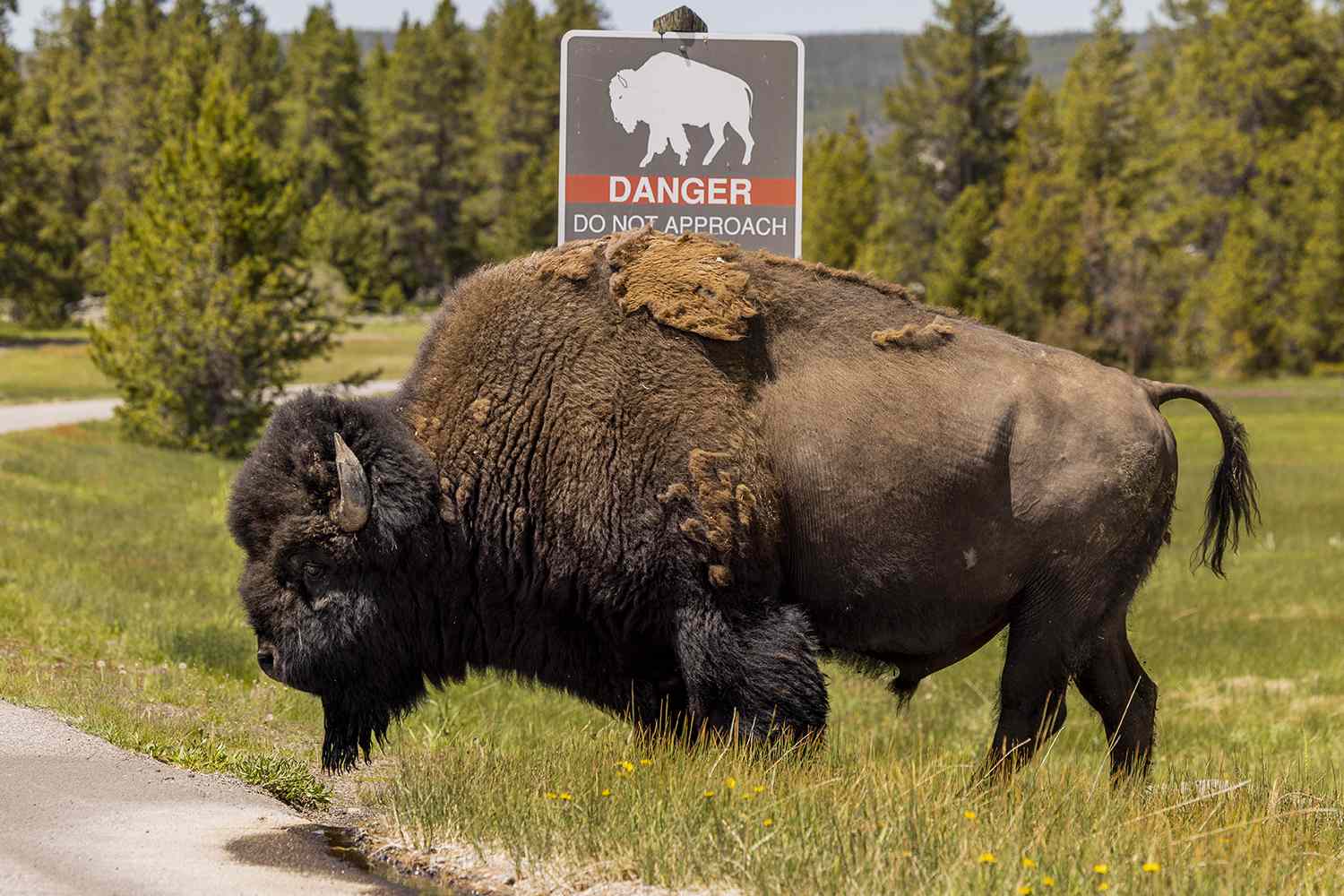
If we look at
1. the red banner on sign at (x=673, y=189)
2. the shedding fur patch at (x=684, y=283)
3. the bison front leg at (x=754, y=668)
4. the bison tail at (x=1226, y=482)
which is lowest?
the bison front leg at (x=754, y=668)

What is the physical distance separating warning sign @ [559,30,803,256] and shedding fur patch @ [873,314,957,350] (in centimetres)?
210

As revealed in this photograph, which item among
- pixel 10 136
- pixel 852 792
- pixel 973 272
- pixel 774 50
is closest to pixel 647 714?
pixel 852 792

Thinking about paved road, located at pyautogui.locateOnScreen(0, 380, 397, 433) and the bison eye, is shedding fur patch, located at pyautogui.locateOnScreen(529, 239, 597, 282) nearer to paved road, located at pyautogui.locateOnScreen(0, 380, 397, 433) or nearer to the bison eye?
the bison eye

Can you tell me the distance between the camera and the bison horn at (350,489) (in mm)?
6465

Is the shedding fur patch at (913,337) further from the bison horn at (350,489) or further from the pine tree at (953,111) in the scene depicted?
the pine tree at (953,111)

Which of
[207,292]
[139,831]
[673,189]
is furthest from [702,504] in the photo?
[207,292]

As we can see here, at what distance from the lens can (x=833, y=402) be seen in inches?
266

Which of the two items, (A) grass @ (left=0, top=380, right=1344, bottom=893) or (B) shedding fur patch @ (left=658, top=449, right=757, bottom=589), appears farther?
(B) shedding fur patch @ (left=658, top=449, right=757, bottom=589)

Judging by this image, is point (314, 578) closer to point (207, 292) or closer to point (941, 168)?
point (207, 292)

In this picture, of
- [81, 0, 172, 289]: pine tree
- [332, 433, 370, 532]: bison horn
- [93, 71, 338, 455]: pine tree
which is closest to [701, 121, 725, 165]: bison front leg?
[332, 433, 370, 532]: bison horn

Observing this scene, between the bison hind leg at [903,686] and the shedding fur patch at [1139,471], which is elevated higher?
the shedding fur patch at [1139,471]

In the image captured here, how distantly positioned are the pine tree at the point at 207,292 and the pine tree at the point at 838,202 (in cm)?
4689

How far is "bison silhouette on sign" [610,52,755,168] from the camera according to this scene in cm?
884

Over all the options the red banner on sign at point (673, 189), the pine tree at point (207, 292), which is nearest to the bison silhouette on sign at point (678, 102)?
the red banner on sign at point (673, 189)
